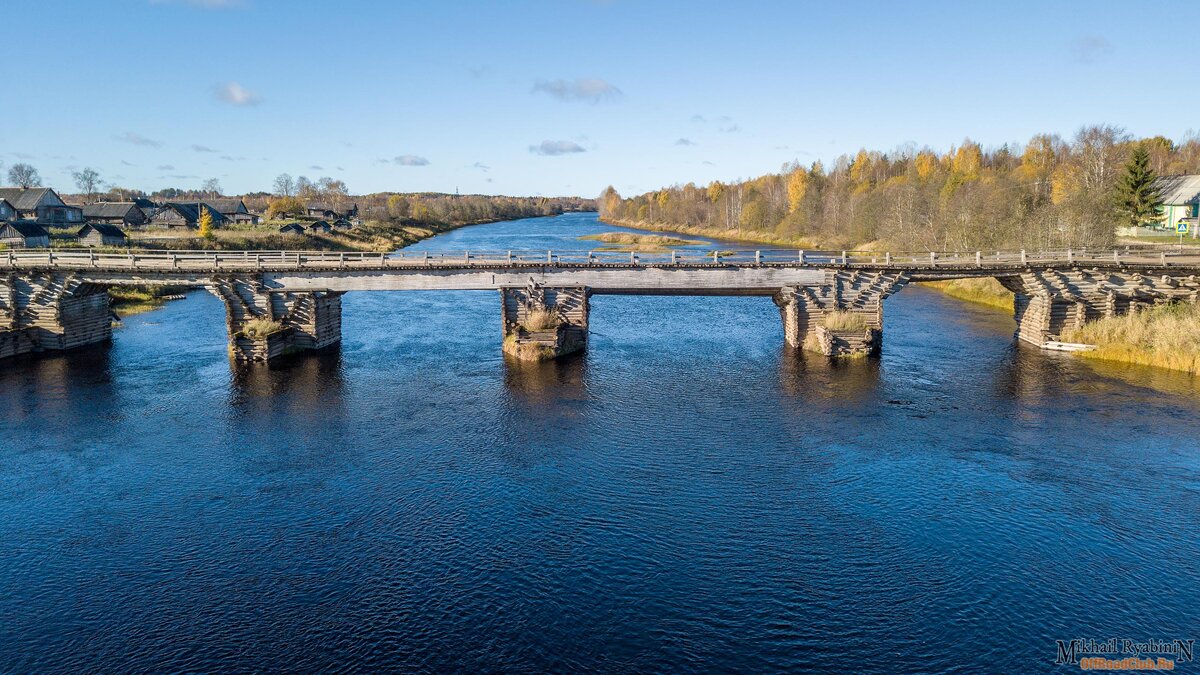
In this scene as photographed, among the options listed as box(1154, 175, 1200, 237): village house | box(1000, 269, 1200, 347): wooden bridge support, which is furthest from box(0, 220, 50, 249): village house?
box(1154, 175, 1200, 237): village house

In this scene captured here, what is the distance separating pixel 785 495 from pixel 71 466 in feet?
93.8

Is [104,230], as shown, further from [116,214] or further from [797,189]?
[797,189]

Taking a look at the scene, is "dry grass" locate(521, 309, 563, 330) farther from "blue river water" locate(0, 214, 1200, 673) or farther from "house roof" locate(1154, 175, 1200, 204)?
"house roof" locate(1154, 175, 1200, 204)

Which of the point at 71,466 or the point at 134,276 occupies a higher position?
the point at 134,276

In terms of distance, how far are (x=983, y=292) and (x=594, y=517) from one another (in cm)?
6082

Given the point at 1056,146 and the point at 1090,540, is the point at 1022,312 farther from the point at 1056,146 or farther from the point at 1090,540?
the point at 1056,146

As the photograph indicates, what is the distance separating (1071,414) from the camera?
37.4 m

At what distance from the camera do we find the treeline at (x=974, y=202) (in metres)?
75.8

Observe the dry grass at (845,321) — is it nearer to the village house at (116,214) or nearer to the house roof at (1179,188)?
the house roof at (1179,188)

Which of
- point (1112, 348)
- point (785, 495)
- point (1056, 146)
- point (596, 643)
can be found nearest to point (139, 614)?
point (596, 643)

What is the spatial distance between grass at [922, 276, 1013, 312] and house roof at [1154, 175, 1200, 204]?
109ft

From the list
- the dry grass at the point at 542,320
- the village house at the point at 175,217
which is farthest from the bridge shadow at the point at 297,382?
the village house at the point at 175,217

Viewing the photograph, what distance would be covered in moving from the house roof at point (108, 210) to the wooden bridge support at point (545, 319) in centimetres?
10399

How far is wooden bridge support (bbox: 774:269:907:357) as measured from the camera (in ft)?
163
